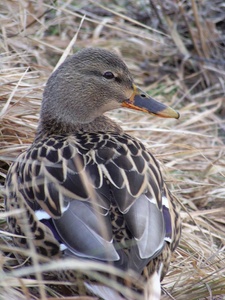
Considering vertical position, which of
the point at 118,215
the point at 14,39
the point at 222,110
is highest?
the point at 118,215

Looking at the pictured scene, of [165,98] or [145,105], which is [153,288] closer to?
[145,105]

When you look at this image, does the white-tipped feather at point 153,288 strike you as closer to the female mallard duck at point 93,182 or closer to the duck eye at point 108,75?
the female mallard duck at point 93,182

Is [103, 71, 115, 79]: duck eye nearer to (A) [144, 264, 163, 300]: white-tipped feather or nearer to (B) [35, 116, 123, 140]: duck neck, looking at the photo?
(B) [35, 116, 123, 140]: duck neck

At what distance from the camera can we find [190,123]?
5188 millimetres

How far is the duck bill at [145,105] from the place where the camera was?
388 cm

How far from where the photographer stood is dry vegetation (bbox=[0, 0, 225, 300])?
3381mm

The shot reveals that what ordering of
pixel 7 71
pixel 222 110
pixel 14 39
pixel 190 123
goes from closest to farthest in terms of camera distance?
pixel 7 71 < pixel 14 39 < pixel 190 123 < pixel 222 110

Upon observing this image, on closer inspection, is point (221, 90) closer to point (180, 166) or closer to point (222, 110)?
point (222, 110)

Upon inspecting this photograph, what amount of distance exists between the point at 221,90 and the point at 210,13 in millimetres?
831

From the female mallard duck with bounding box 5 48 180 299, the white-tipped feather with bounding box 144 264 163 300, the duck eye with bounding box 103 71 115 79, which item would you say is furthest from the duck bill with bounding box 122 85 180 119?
the white-tipped feather with bounding box 144 264 163 300

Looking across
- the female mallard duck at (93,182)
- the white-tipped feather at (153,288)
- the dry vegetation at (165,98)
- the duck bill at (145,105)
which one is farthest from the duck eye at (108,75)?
the white-tipped feather at (153,288)

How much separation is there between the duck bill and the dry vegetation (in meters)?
0.40

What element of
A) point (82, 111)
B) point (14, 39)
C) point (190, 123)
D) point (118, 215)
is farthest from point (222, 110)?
point (118, 215)

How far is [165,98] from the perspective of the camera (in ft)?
18.5
